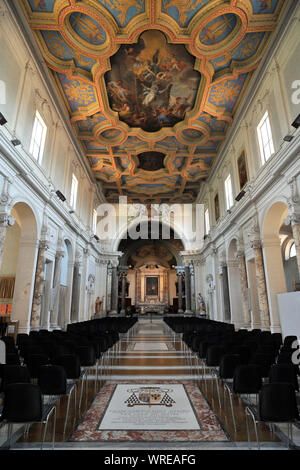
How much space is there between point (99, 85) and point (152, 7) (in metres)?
4.08

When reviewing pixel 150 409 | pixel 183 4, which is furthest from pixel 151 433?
pixel 183 4

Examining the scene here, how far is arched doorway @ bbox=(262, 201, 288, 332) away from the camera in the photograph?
35.4ft

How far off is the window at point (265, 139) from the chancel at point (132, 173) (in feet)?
0.27

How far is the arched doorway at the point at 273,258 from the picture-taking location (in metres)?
10.8

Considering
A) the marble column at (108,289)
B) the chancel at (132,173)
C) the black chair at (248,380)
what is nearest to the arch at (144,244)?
the marble column at (108,289)

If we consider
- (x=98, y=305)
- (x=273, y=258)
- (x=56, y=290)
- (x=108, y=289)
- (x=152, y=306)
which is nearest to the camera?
(x=273, y=258)

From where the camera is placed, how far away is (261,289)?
1138cm

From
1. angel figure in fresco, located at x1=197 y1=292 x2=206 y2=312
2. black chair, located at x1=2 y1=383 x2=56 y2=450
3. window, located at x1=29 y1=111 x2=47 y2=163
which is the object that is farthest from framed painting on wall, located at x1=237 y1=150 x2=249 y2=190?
black chair, located at x1=2 y1=383 x2=56 y2=450

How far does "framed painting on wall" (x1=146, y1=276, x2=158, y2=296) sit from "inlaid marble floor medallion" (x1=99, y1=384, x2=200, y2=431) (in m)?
32.4

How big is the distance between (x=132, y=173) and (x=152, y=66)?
31.6 ft

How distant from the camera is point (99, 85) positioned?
490 inches

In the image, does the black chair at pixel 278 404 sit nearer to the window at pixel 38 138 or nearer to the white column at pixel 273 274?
the white column at pixel 273 274

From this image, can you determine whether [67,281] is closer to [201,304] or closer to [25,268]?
[25,268]

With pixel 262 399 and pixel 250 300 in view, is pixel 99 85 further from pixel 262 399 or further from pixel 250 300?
pixel 262 399
